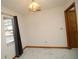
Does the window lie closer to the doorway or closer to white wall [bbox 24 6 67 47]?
white wall [bbox 24 6 67 47]

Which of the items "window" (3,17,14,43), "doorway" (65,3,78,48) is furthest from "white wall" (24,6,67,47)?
"window" (3,17,14,43)

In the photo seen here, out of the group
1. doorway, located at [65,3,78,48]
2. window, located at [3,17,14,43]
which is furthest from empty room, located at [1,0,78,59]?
window, located at [3,17,14,43]

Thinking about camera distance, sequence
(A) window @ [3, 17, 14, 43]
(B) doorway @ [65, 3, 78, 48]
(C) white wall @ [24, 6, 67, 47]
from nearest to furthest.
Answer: (A) window @ [3, 17, 14, 43] < (B) doorway @ [65, 3, 78, 48] < (C) white wall @ [24, 6, 67, 47]

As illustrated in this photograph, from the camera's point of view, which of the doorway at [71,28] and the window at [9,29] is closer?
the window at [9,29]

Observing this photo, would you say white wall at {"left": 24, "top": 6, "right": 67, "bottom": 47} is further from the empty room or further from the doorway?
the doorway

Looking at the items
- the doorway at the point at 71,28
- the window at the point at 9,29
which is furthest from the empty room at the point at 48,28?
the window at the point at 9,29

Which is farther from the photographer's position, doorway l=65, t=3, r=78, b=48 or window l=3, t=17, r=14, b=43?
doorway l=65, t=3, r=78, b=48

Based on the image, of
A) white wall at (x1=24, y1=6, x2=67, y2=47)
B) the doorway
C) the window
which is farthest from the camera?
white wall at (x1=24, y1=6, x2=67, y2=47)

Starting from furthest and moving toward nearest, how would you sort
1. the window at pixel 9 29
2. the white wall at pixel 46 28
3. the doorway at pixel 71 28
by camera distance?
1. the white wall at pixel 46 28
2. the doorway at pixel 71 28
3. the window at pixel 9 29

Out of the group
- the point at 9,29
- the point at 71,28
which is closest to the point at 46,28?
the point at 71,28

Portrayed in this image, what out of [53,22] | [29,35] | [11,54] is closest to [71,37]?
[53,22]

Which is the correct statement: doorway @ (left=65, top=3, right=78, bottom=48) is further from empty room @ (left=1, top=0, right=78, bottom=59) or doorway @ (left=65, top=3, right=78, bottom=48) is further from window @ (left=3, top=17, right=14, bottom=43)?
window @ (left=3, top=17, right=14, bottom=43)

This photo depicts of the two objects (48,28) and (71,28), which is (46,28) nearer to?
(48,28)

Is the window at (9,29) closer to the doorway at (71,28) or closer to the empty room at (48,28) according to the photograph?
the empty room at (48,28)
